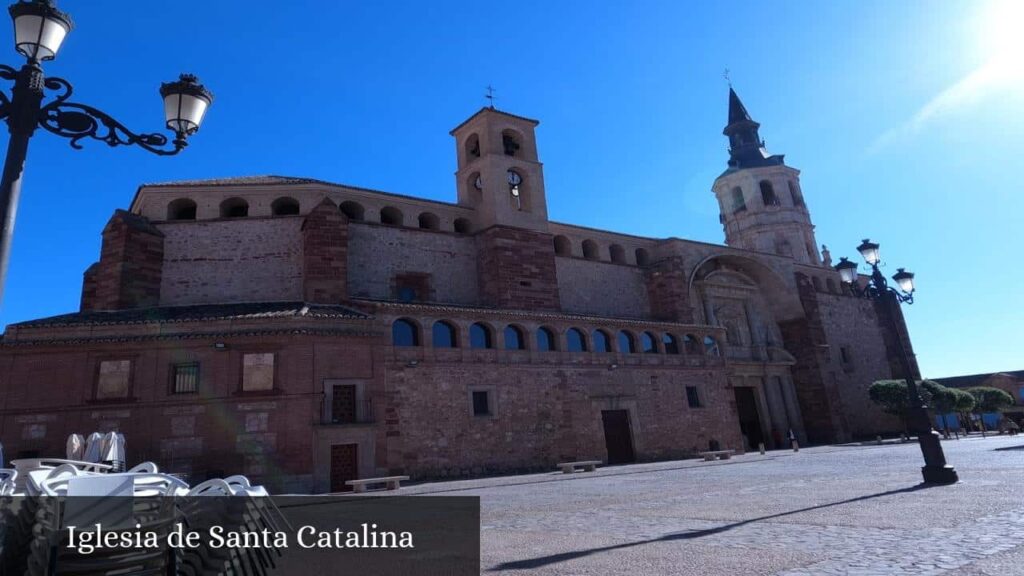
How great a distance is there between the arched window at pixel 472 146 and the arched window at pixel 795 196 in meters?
29.5

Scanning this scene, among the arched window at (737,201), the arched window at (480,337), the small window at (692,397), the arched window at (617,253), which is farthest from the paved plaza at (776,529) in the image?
the arched window at (737,201)

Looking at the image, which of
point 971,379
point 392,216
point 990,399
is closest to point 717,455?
point 392,216

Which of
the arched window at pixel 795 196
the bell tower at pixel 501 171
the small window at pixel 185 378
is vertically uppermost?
the arched window at pixel 795 196

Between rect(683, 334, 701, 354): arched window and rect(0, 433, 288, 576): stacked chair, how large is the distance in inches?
1100

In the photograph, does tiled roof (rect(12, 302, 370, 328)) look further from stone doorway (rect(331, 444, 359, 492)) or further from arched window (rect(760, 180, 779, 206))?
arched window (rect(760, 180, 779, 206))

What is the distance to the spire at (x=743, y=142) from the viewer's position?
48.2m

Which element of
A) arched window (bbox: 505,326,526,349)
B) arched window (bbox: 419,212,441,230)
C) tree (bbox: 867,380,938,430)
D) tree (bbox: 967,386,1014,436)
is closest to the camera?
arched window (bbox: 505,326,526,349)

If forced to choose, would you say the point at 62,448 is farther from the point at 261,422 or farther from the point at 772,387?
the point at 772,387

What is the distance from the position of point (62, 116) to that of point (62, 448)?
16.4 m

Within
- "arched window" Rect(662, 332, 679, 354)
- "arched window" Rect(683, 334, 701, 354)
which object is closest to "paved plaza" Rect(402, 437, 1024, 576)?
"arched window" Rect(662, 332, 679, 354)

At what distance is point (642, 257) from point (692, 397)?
9.42m

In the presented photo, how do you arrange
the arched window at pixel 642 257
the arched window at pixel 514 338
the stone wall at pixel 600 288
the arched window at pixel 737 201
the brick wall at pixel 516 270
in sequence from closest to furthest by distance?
the arched window at pixel 514 338 → the brick wall at pixel 516 270 → the stone wall at pixel 600 288 → the arched window at pixel 642 257 → the arched window at pixel 737 201

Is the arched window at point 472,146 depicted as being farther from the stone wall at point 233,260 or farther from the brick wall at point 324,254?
the stone wall at point 233,260

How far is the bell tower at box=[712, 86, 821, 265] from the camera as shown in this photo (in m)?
45.8
